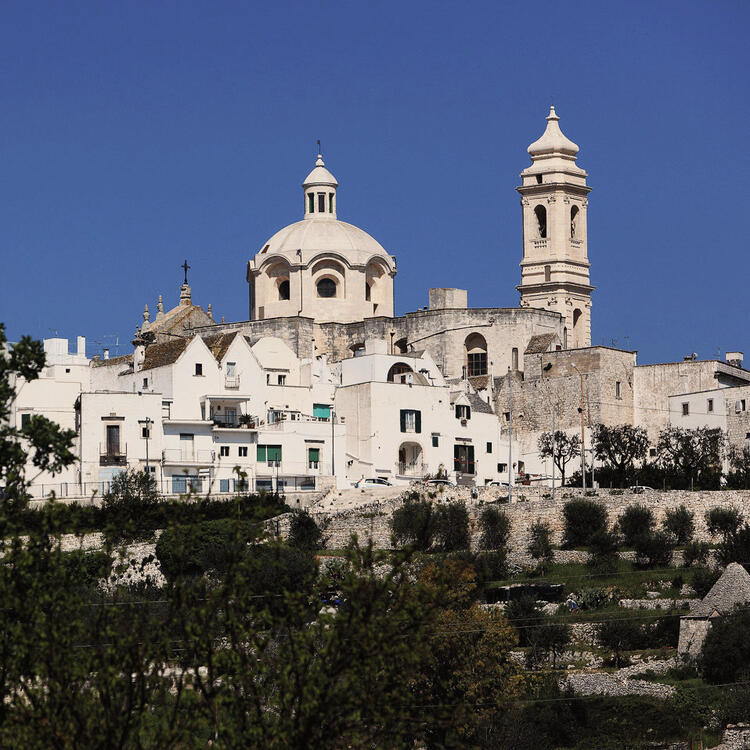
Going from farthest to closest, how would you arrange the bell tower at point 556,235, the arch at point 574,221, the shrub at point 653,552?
the arch at point 574,221 < the bell tower at point 556,235 < the shrub at point 653,552

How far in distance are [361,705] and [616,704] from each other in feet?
65.3

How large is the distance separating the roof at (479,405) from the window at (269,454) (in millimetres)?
9397

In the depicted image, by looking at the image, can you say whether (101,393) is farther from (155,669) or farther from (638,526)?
(155,669)

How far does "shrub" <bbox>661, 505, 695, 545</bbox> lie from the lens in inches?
2046

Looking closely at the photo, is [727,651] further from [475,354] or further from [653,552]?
[475,354]

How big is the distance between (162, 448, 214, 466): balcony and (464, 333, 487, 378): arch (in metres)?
18.3

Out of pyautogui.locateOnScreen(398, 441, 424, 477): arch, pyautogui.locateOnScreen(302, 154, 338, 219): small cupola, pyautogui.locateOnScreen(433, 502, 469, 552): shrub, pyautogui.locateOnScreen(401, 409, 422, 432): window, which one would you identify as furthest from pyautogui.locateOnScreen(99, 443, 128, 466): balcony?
pyautogui.locateOnScreen(302, 154, 338, 219): small cupola

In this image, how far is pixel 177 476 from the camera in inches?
2242

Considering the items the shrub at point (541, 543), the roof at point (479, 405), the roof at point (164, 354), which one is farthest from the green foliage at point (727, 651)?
the roof at point (479, 405)

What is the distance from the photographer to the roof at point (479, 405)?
6656 centimetres

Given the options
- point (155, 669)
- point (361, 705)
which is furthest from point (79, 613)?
point (361, 705)

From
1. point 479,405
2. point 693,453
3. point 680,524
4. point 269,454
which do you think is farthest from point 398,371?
point 680,524

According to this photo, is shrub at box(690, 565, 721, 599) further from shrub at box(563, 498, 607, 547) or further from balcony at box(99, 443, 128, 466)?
balcony at box(99, 443, 128, 466)

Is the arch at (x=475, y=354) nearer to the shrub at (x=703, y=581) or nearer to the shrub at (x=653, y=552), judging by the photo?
the shrub at (x=653, y=552)
